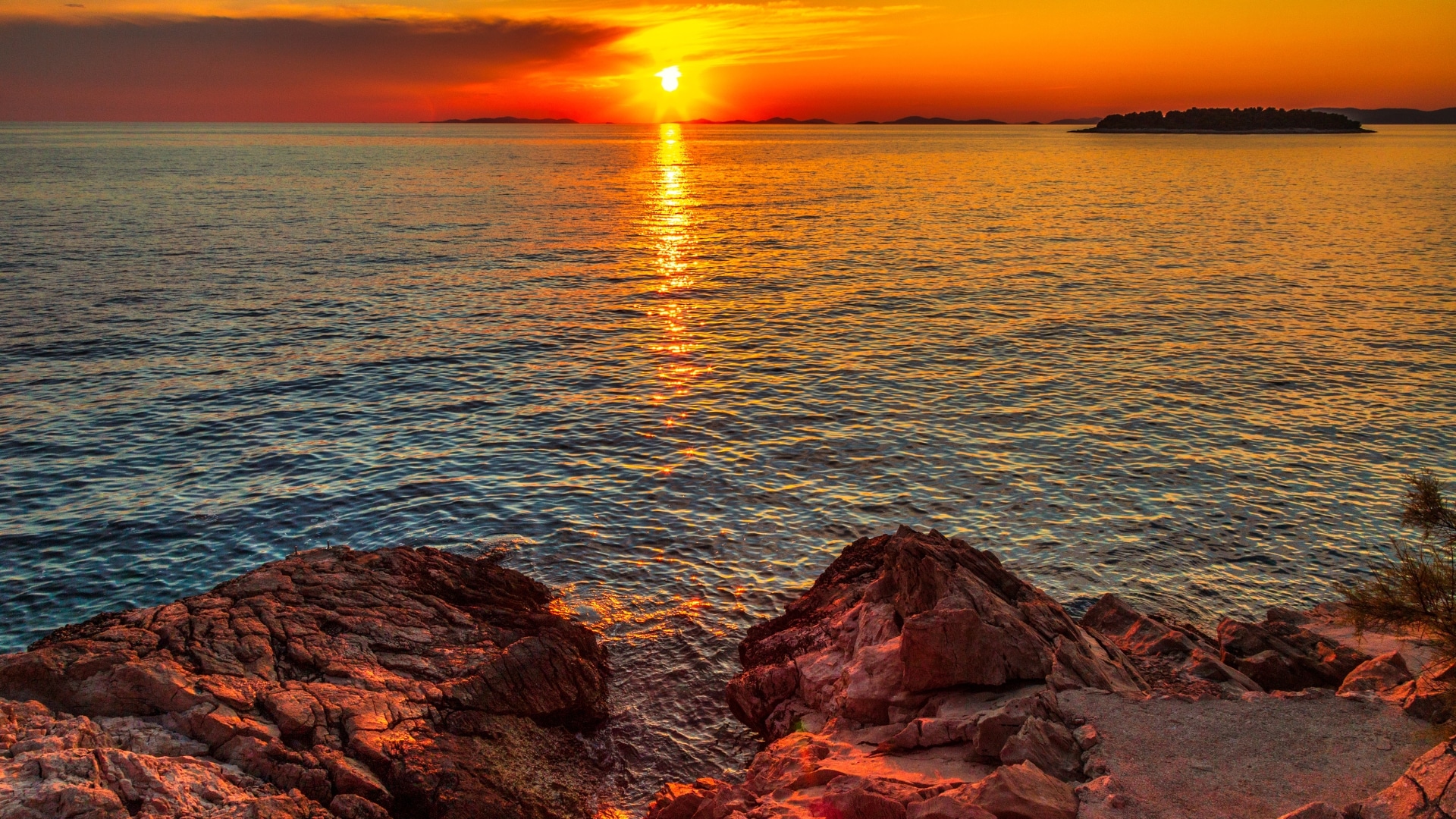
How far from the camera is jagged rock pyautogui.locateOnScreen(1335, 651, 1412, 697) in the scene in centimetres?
1523

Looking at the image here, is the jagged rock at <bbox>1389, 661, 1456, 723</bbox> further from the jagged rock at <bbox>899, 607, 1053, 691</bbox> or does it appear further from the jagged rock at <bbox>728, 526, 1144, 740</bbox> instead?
the jagged rock at <bbox>899, 607, 1053, 691</bbox>

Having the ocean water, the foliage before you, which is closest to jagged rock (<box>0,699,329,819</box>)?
the ocean water

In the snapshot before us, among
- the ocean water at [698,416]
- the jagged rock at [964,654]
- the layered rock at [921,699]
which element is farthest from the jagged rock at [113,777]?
the jagged rock at [964,654]

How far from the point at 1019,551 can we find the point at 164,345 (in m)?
40.9

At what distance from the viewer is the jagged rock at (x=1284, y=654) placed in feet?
55.7

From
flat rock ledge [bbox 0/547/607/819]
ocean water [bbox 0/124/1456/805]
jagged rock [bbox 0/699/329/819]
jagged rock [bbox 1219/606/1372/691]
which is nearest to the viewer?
jagged rock [bbox 0/699/329/819]

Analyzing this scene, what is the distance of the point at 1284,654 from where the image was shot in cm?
1778

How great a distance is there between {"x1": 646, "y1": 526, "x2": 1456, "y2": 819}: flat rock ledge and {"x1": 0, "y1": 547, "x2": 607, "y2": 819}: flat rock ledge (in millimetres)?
3004

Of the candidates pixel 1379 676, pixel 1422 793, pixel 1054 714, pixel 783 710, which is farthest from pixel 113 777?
pixel 1379 676

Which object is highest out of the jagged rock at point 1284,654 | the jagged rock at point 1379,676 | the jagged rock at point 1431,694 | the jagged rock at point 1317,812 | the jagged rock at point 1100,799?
the jagged rock at point 1317,812

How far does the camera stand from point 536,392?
38.1 metres

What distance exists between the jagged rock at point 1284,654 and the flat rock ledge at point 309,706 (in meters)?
13.1

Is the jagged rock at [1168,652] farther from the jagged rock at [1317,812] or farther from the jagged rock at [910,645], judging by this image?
the jagged rock at [1317,812]

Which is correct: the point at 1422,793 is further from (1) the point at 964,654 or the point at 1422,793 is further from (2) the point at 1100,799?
(1) the point at 964,654
